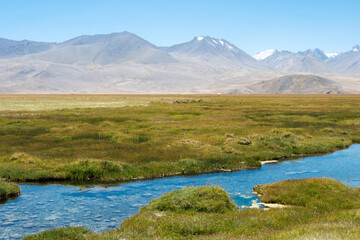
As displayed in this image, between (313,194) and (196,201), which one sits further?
(313,194)

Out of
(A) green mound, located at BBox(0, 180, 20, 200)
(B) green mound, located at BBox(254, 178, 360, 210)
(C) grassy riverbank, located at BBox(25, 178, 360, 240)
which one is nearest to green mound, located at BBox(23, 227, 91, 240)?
(C) grassy riverbank, located at BBox(25, 178, 360, 240)

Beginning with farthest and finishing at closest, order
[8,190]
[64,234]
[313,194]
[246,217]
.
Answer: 1. [8,190]
2. [313,194]
3. [246,217]
4. [64,234]

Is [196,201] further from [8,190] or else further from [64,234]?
[8,190]

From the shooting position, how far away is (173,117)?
68875 mm

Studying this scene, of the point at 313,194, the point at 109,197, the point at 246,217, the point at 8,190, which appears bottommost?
the point at 109,197

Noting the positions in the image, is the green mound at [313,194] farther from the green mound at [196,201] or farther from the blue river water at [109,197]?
the green mound at [196,201]

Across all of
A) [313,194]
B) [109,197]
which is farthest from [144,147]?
[313,194]

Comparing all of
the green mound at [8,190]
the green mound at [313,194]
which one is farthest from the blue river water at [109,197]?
the green mound at [313,194]

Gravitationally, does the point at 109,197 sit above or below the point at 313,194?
below

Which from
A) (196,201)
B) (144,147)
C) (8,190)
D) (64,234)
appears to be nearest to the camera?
(64,234)

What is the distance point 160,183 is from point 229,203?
7.89 m

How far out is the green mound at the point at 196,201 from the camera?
19078 millimetres

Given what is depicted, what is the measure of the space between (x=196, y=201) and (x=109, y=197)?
6183 mm

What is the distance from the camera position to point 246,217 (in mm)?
17422
